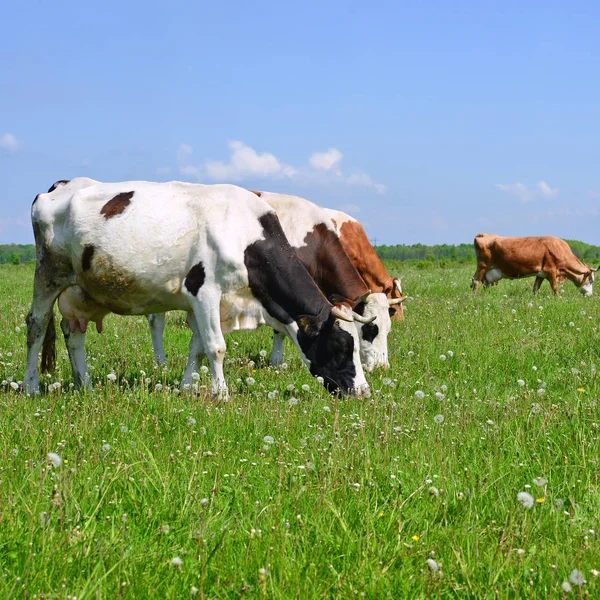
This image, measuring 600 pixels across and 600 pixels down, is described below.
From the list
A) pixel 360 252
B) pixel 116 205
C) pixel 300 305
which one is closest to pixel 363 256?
pixel 360 252

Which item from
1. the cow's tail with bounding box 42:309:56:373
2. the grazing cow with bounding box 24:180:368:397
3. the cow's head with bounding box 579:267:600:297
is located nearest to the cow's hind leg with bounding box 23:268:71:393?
the cow's tail with bounding box 42:309:56:373

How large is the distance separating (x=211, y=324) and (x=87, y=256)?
1.60m

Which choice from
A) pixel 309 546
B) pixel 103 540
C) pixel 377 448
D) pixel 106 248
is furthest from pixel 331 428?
pixel 106 248

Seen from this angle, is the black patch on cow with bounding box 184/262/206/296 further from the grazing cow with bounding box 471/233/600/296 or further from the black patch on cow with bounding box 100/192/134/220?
the grazing cow with bounding box 471/233/600/296

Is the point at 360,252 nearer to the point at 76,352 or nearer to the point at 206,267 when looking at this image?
the point at 206,267

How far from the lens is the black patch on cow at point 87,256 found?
26.7 ft

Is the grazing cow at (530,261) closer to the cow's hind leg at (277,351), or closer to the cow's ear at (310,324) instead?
the cow's hind leg at (277,351)

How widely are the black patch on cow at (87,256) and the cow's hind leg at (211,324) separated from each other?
1.20 meters

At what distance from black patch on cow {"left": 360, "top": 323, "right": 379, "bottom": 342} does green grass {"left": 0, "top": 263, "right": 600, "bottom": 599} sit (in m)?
1.92

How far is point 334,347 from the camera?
8141 millimetres

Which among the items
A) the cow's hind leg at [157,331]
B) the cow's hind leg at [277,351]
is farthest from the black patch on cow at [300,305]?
the cow's hind leg at [157,331]

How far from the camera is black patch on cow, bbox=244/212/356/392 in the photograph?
8086mm

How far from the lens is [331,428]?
6.05m

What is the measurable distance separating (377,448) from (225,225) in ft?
11.9
